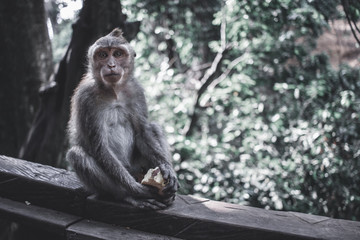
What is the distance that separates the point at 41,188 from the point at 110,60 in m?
1.18

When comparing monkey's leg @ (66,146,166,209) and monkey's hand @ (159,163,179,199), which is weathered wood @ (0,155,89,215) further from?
monkey's hand @ (159,163,179,199)

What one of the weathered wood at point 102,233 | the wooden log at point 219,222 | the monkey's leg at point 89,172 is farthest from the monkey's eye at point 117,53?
the weathered wood at point 102,233

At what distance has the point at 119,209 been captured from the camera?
215 centimetres

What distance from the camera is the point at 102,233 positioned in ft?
6.44

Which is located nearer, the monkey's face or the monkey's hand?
the monkey's hand

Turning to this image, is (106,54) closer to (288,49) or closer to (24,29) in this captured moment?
(24,29)

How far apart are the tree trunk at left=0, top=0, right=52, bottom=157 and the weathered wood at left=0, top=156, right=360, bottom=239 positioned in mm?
2608

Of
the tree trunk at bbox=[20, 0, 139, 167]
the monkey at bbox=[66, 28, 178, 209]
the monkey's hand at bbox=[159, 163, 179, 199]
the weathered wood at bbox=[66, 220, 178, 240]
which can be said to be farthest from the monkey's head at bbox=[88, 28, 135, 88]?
the weathered wood at bbox=[66, 220, 178, 240]

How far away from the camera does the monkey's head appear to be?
280 cm

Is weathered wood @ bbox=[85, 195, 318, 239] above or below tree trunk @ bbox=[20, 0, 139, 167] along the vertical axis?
below

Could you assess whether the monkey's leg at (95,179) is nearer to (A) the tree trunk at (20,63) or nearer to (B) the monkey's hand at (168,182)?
(B) the monkey's hand at (168,182)

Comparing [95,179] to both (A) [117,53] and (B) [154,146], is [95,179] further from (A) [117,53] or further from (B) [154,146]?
(A) [117,53]

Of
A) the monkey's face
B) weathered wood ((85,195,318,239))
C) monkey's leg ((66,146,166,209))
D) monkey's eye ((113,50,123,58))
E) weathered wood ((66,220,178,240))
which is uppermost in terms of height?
monkey's eye ((113,50,123,58))

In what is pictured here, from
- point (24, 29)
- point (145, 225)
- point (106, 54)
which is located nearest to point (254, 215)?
point (145, 225)
